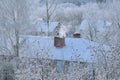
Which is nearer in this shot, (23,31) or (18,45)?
(18,45)

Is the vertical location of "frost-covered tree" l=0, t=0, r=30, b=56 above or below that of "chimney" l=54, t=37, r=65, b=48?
above

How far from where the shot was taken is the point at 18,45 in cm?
1644

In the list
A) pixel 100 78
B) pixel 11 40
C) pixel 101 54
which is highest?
pixel 11 40

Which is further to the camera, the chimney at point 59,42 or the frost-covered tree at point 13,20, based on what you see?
the frost-covered tree at point 13,20

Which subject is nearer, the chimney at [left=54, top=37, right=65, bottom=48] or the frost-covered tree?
the chimney at [left=54, top=37, right=65, bottom=48]

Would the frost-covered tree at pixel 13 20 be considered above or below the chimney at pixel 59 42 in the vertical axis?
above

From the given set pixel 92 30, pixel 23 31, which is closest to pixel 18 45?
pixel 23 31

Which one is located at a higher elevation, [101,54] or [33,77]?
[101,54]

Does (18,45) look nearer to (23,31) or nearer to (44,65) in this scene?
(23,31)

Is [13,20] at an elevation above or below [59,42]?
above

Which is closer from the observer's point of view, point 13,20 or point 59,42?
point 59,42

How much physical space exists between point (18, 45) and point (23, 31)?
3038 millimetres

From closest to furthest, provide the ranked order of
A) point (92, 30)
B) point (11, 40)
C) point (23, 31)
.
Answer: point (11, 40), point (23, 31), point (92, 30)

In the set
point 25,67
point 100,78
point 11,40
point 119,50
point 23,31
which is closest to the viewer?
point 119,50
